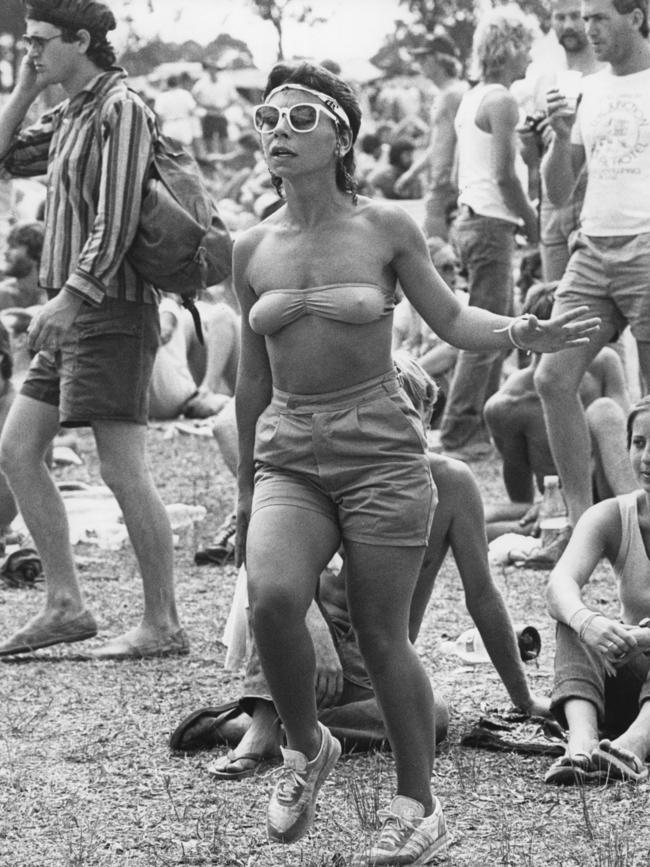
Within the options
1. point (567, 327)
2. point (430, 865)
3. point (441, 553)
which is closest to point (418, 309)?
point (567, 327)

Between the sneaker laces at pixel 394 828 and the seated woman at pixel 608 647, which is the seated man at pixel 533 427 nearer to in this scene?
the seated woman at pixel 608 647

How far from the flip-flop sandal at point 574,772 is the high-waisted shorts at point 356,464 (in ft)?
2.83

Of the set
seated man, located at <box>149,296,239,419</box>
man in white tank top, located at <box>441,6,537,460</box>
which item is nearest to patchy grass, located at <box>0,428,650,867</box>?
man in white tank top, located at <box>441,6,537,460</box>

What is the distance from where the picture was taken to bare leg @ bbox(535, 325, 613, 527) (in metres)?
6.34

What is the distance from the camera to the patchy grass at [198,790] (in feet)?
11.8

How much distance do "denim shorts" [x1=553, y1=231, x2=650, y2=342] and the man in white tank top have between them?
2.05m

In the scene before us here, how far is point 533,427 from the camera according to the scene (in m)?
7.64

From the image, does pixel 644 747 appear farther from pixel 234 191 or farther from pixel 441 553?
pixel 234 191

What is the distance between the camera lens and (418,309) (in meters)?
3.71

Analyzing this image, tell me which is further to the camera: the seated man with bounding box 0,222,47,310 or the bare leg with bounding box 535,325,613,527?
the seated man with bounding box 0,222,47,310

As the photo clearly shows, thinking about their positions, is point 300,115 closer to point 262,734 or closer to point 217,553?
point 262,734

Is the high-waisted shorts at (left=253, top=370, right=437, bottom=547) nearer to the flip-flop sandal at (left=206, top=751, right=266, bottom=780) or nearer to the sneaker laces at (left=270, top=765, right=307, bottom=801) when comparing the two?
the sneaker laces at (left=270, top=765, right=307, bottom=801)

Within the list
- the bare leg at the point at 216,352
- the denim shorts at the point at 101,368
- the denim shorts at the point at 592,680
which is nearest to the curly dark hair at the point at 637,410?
the denim shorts at the point at 592,680

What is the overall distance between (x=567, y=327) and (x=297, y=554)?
2.44 feet
